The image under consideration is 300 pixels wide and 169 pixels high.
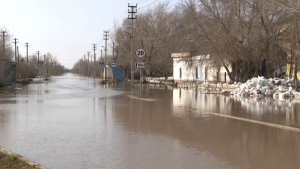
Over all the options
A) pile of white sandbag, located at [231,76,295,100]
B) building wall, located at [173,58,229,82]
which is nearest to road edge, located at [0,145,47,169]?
pile of white sandbag, located at [231,76,295,100]

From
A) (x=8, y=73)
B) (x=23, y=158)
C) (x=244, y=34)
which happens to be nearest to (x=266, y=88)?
(x=244, y=34)

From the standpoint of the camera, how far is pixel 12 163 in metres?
6.42

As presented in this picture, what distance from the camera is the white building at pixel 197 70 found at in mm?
39875

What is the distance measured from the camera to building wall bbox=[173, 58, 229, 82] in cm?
4100

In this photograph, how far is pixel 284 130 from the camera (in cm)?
1078

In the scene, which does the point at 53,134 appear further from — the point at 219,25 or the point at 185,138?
the point at 219,25

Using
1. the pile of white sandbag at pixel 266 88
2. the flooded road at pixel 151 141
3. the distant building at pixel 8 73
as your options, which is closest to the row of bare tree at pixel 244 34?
the pile of white sandbag at pixel 266 88

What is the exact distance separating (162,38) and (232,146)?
4818 cm

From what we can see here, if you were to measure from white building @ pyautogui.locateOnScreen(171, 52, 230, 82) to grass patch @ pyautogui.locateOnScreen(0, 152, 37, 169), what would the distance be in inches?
1192

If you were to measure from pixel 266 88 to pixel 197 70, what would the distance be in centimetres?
2332

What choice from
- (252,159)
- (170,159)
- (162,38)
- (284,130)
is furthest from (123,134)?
(162,38)

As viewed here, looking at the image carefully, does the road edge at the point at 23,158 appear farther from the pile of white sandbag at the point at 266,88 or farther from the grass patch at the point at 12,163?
the pile of white sandbag at the point at 266,88

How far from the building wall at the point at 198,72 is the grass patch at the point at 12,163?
104ft

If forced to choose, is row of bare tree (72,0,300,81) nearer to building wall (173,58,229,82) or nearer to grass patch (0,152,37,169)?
building wall (173,58,229,82)
